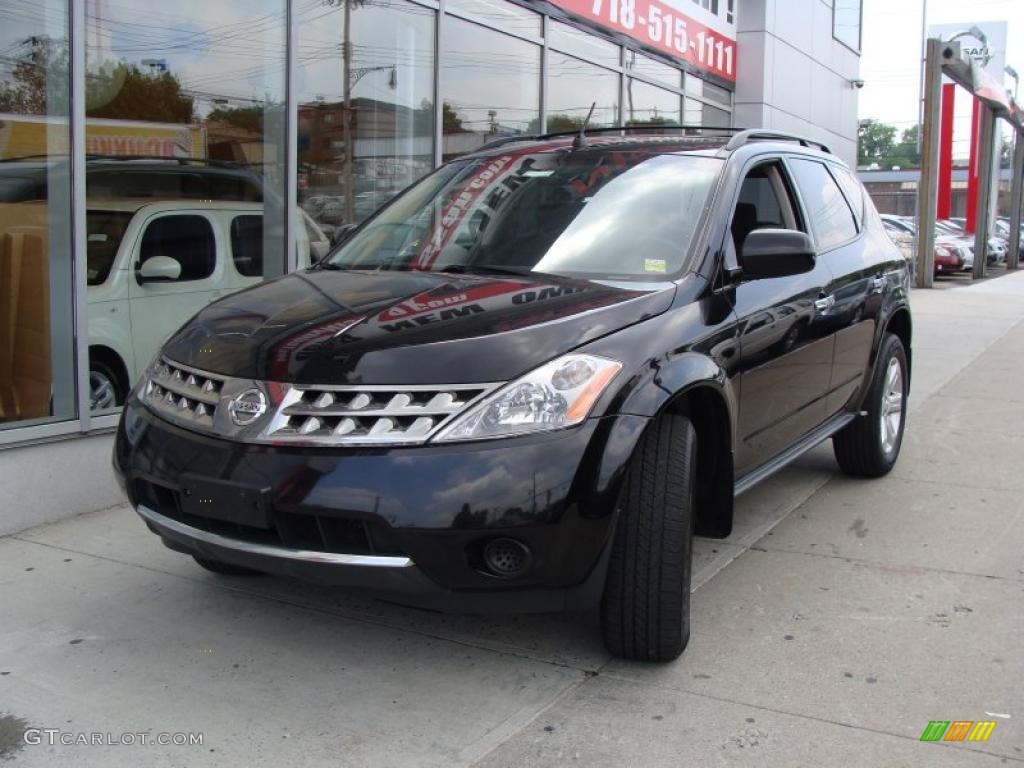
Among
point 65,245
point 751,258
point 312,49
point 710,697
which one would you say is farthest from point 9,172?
point 710,697

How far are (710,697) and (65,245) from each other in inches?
154

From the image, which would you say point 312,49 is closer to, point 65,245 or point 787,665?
point 65,245

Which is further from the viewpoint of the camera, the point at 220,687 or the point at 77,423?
the point at 77,423

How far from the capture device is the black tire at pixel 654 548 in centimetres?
319

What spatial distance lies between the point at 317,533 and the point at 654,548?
101 cm

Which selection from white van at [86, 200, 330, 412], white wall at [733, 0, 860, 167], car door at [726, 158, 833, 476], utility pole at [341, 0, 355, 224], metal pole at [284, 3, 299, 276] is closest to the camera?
car door at [726, 158, 833, 476]

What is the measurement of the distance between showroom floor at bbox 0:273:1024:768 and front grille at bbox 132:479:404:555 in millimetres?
524

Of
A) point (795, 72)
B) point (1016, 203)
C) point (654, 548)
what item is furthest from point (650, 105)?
point (1016, 203)

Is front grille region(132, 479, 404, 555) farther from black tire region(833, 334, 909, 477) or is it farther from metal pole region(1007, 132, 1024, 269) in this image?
metal pole region(1007, 132, 1024, 269)

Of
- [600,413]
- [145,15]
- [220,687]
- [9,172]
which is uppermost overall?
[145,15]

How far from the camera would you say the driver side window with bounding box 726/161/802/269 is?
4160 millimetres

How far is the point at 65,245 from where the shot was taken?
5320 mm

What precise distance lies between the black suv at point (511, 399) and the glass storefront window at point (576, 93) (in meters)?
6.51

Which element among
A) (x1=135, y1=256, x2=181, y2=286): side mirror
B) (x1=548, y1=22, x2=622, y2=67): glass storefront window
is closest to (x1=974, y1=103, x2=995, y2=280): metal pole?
(x1=548, y1=22, x2=622, y2=67): glass storefront window
